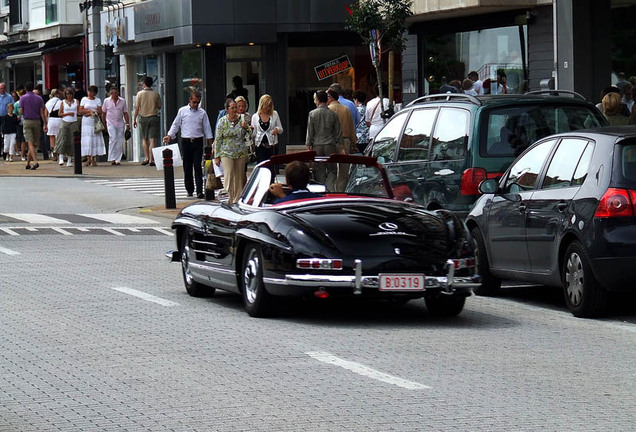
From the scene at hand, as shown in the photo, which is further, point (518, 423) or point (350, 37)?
point (350, 37)

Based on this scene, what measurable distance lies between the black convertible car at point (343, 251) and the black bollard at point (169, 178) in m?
11.9

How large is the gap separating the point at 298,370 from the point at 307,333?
5.95ft

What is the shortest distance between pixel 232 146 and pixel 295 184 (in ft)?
34.0

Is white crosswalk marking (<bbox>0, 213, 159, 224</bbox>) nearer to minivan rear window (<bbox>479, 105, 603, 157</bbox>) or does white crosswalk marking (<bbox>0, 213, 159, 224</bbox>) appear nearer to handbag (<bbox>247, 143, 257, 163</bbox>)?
handbag (<bbox>247, 143, 257, 163</bbox>)

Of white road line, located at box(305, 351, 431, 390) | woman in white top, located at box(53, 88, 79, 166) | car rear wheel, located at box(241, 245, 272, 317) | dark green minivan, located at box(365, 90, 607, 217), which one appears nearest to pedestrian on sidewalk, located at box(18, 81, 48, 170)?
woman in white top, located at box(53, 88, 79, 166)

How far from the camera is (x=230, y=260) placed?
1227cm

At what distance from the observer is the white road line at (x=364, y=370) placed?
28.1ft

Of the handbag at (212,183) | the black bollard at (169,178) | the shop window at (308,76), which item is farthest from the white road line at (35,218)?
the shop window at (308,76)

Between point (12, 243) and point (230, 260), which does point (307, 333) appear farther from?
point (12, 243)

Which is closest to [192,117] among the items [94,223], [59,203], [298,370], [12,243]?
[59,203]

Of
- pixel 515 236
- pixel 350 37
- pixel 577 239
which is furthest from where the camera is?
pixel 350 37

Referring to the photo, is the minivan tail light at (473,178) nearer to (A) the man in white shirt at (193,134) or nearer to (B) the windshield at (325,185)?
(B) the windshield at (325,185)

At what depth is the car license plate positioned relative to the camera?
36.7 ft

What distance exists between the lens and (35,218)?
2322cm
